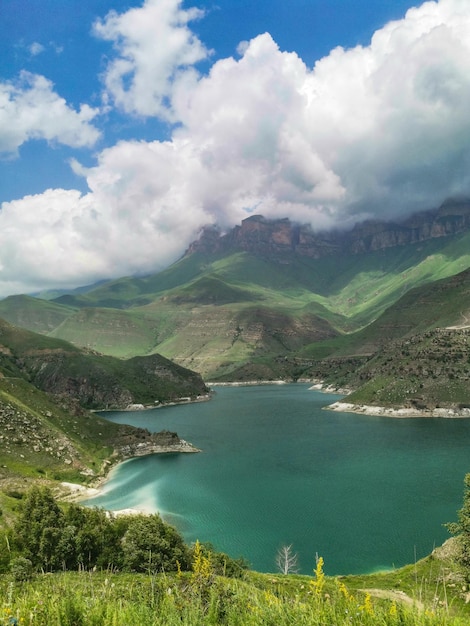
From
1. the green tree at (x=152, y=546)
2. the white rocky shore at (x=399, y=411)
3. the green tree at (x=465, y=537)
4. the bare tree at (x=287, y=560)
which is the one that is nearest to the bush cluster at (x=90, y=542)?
the green tree at (x=152, y=546)

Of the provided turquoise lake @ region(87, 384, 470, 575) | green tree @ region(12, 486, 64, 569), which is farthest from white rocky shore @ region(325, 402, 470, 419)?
green tree @ region(12, 486, 64, 569)

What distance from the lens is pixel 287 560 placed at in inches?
1987

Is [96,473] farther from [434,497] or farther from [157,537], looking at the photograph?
[434,497]

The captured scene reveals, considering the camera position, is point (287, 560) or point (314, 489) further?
point (314, 489)

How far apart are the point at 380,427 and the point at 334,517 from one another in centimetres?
8198

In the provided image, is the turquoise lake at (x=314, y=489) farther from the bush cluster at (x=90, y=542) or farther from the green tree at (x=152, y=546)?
the bush cluster at (x=90, y=542)

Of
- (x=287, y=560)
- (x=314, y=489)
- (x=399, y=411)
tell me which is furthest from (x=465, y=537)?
(x=399, y=411)

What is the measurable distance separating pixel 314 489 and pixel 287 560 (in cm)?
3090

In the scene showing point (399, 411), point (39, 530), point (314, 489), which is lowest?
point (314, 489)

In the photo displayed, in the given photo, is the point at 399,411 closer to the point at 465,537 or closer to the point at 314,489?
the point at 314,489

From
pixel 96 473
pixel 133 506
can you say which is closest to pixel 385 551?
pixel 133 506

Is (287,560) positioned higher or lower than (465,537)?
lower

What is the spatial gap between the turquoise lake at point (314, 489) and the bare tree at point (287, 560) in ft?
2.93

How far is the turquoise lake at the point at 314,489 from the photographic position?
186 feet
